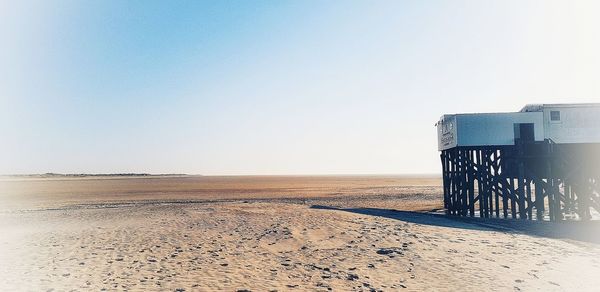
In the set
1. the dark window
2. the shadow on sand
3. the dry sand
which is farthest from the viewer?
the dark window


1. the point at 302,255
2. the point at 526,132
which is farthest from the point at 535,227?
the point at 302,255

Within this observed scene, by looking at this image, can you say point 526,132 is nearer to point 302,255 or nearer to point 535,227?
point 535,227

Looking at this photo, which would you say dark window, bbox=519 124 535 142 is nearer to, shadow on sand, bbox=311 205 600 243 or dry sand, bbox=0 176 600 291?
shadow on sand, bbox=311 205 600 243

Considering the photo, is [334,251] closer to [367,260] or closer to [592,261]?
[367,260]

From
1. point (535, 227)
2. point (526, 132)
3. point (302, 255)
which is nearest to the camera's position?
point (302, 255)

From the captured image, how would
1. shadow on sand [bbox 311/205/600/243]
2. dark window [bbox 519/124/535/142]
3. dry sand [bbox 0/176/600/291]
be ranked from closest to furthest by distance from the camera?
dry sand [bbox 0/176/600/291] → shadow on sand [bbox 311/205/600/243] → dark window [bbox 519/124/535/142]

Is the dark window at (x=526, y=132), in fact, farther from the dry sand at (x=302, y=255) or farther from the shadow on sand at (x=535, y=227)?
the dry sand at (x=302, y=255)

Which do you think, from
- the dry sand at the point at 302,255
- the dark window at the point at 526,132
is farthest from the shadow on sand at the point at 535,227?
the dark window at the point at 526,132

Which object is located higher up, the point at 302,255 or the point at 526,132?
the point at 526,132

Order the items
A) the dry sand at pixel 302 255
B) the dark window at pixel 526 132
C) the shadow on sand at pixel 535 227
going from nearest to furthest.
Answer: the dry sand at pixel 302 255, the shadow on sand at pixel 535 227, the dark window at pixel 526 132

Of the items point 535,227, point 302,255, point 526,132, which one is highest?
point 526,132

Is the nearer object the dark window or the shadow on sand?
the shadow on sand

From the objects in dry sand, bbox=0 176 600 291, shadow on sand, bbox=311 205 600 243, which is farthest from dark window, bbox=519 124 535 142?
dry sand, bbox=0 176 600 291

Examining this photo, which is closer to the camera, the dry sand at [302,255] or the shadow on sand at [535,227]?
the dry sand at [302,255]
